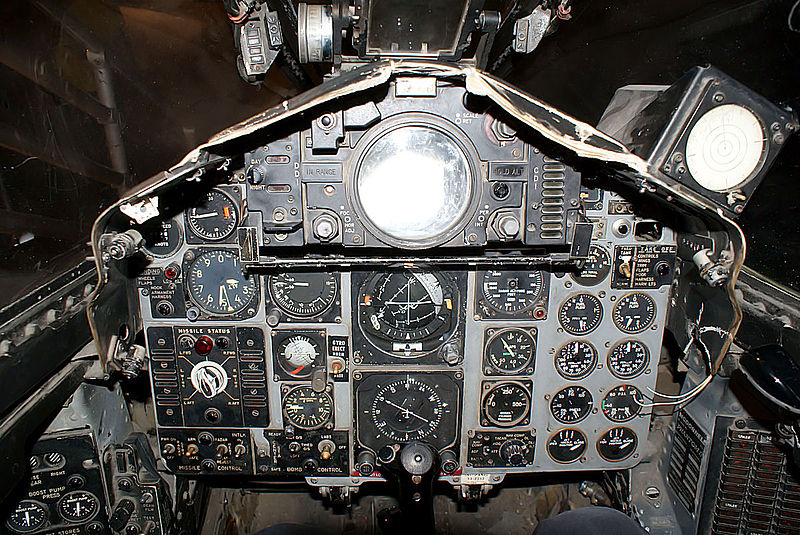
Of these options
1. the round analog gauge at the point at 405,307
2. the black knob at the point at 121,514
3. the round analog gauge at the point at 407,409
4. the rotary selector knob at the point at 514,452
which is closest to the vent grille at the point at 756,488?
the rotary selector knob at the point at 514,452

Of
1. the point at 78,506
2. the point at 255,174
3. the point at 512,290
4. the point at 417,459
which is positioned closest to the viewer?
the point at 255,174

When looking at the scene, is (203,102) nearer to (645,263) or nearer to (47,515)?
(47,515)

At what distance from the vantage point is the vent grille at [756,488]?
8.50ft

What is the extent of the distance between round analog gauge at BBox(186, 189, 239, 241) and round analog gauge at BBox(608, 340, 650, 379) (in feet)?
8.11

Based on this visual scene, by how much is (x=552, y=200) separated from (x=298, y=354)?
1752 millimetres

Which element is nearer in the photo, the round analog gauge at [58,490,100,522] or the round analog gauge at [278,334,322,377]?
the round analog gauge at [58,490,100,522]

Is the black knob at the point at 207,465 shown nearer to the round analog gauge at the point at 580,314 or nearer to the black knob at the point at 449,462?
the black knob at the point at 449,462

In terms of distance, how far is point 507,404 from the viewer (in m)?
3.13

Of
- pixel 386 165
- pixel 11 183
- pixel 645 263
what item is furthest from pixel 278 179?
pixel 645 263

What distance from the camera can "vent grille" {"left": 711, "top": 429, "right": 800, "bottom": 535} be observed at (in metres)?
2.59

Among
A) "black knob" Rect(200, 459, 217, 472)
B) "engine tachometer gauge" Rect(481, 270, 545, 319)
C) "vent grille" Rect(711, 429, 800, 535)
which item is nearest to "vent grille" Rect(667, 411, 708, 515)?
"vent grille" Rect(711, 429, 800, 535)

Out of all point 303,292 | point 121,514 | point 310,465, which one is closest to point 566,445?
point 310,465

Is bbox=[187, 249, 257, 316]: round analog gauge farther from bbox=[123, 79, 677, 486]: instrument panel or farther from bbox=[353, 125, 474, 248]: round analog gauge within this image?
bbox=[353, 125, 474, 248]: round analog gauge

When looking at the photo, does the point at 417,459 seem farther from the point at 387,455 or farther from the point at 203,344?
the point at 203,344
